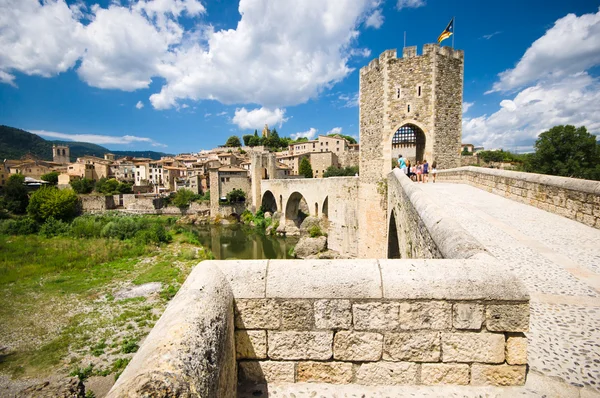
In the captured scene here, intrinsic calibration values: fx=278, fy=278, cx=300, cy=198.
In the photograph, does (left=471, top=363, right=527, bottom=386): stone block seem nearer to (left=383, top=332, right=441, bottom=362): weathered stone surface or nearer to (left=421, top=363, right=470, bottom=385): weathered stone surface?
(left=421, top=363, right=470, bottom=385): weathered stone surface

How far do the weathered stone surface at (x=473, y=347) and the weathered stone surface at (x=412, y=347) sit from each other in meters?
0.06

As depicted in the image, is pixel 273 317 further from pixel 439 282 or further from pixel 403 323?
pixel 439 282

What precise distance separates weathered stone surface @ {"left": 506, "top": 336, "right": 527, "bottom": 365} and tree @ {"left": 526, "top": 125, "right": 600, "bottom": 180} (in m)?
27.7

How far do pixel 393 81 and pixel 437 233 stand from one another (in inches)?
426

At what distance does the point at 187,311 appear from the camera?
150 centimetres

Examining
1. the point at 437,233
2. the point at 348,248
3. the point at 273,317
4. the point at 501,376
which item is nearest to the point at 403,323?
the point at 501,376

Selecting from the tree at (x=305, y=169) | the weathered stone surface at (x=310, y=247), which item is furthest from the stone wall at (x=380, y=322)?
the tree at (x=305, y=169)

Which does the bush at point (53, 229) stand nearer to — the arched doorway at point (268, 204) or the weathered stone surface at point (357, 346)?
the arched doorway at point (268, 204)

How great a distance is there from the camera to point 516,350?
1823mm

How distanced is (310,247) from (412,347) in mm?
19592

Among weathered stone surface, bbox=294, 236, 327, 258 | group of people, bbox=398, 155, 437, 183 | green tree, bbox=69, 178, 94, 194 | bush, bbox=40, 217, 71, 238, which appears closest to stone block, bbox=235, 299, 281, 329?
group of people, bbox=398, 155, 437, 183

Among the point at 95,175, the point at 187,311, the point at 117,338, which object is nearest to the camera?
the point at 187,311

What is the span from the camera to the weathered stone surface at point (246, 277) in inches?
77.5

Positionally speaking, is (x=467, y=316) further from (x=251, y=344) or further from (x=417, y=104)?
(x=417, y=104)
